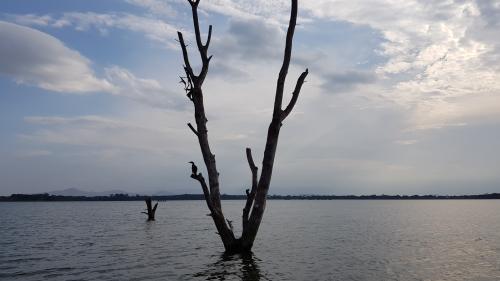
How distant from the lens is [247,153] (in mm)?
18500

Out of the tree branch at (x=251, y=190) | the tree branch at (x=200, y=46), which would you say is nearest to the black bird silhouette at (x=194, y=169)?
the tree branch at (x=251, y=190)

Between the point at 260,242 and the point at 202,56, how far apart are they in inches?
608

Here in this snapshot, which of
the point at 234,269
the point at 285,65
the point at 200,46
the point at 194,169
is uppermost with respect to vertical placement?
the point at 200,46

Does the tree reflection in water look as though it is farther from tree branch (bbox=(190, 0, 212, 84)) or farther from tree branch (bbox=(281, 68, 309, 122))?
tree branch (bbox=(190, 0, 212, 84))

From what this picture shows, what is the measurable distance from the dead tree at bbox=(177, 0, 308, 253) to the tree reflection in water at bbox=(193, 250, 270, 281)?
59 centimetres

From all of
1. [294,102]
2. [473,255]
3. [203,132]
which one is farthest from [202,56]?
[473,255]

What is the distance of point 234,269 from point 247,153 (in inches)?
191

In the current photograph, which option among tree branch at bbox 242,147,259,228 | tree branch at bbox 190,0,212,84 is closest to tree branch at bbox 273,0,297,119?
tree branch at bbox 242,147,259,228

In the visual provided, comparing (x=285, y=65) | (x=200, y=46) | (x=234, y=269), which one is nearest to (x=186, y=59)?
(x=200, y=46)

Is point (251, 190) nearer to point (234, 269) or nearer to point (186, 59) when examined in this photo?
point (234, 269)

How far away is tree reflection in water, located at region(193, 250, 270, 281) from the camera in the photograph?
16.3 meters

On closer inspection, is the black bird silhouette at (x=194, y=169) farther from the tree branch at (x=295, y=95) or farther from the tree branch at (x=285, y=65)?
the tree branch at (x=295, y=95)

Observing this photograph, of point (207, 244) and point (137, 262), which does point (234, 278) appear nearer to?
point (137, 262)

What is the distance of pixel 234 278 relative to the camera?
16.1 metres
